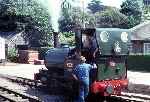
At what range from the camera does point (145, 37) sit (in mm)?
39750

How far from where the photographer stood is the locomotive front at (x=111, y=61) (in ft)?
44.4

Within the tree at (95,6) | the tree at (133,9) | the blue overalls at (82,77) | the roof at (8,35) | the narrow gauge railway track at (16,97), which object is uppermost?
the tree at (95,6)

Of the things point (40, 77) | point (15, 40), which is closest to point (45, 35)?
point (15, 40)

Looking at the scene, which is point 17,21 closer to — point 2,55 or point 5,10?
point 5,10

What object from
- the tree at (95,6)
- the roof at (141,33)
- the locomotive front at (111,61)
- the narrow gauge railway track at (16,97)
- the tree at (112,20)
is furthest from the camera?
the tree at (95,6)

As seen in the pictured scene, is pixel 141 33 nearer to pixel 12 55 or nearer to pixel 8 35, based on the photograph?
pixel 12 55

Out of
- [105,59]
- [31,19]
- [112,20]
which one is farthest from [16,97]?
[112,20]

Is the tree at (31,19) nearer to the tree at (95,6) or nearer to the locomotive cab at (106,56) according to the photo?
the locomotive cab at (106,56)

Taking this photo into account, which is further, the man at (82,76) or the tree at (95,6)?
the tree at (95,6)

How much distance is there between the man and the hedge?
1789 centimetres

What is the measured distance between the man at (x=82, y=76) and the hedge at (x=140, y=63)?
1789 cm

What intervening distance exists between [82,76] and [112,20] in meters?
51.8

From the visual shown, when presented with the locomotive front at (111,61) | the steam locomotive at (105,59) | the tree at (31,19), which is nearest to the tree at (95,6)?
the tree at (31,19)

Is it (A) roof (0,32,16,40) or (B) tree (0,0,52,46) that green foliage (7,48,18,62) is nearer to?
(A) roof (0,32,16,40)
